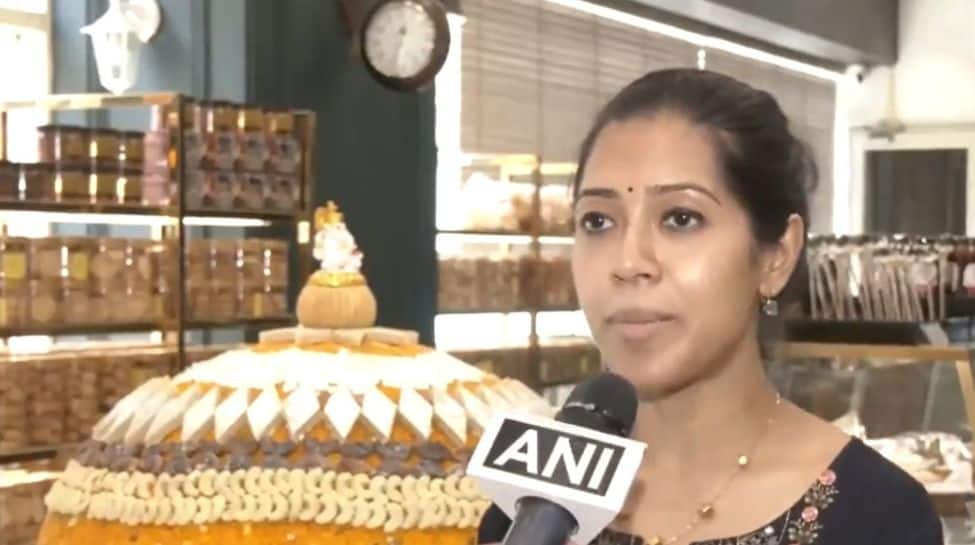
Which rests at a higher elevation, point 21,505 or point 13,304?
point 13,304

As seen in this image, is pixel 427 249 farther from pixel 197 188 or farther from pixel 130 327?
pixel 130 327

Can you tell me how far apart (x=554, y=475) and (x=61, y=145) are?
3.35 m

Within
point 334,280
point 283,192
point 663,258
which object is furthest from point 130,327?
point 663,258

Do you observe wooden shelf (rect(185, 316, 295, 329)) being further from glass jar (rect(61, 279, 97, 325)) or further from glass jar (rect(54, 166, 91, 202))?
glass jar (rect(54, 166, 91, 202))

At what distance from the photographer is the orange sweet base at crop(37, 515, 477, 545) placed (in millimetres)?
1495

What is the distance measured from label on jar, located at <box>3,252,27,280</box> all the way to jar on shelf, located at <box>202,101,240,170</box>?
27.4 inches

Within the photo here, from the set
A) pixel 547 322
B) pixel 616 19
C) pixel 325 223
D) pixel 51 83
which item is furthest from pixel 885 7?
pixel 325 223

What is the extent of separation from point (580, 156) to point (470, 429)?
1.14 feet

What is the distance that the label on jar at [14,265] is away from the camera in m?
3.90

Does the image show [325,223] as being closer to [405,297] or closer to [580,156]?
[580,156]

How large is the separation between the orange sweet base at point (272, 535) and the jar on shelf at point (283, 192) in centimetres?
323

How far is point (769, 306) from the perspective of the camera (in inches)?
53.2

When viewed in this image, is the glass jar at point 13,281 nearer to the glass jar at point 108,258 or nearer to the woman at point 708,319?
the glass jar at point 108,258

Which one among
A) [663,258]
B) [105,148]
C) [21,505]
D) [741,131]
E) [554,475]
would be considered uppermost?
[105,148]
